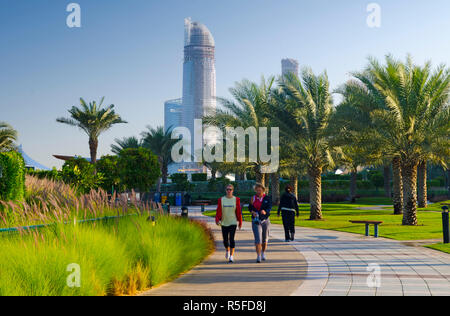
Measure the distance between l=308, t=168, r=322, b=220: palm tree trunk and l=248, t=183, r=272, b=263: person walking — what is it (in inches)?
524

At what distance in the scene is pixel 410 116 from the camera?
20.3 m

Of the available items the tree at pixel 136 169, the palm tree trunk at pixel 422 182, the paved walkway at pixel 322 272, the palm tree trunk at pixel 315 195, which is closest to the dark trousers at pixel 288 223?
the paved walkway at pixel 322 272

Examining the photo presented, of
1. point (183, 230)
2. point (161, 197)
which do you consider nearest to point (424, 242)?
point (183, 230)

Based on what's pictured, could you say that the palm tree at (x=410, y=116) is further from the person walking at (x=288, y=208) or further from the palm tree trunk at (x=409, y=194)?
the person walking at (x=288, y=208)

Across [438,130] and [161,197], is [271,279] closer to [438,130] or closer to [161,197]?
[438,130]

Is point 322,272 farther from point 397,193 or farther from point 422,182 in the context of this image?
point 422,182

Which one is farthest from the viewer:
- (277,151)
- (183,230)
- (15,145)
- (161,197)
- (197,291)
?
(15,145)

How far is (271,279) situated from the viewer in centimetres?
807

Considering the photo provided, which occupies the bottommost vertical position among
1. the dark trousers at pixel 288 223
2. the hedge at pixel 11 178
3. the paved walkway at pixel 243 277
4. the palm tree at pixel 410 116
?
the paved walkway at pixel 243 277

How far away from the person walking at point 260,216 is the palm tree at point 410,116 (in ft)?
38.2

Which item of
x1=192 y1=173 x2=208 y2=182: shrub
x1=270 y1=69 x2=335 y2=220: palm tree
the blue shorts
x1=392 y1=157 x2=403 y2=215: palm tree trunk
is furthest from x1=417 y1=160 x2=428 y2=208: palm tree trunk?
x1=192 y1=173 x2=208 y2=182: shrub

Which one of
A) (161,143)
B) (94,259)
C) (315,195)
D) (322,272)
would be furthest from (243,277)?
(161,143)

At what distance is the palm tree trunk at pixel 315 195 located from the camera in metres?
23.5

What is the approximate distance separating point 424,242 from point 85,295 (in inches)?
433
